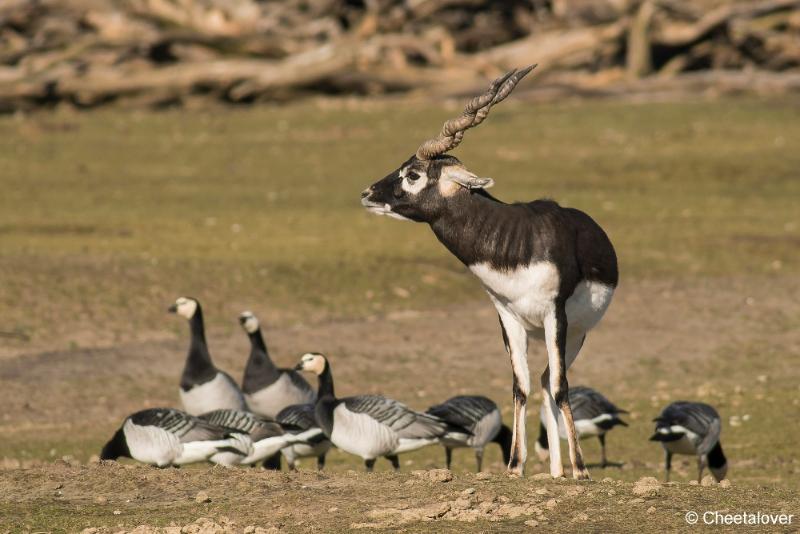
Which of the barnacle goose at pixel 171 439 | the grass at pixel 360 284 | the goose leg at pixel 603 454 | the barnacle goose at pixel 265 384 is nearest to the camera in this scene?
the grass at pixel 360 284

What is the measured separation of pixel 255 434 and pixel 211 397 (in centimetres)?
205

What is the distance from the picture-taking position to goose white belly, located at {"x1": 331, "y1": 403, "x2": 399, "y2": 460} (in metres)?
13.4

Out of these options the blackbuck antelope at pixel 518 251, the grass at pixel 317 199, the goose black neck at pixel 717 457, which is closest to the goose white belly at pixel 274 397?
the grass at pixel 317 199

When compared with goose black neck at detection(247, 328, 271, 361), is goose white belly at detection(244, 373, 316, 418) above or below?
below

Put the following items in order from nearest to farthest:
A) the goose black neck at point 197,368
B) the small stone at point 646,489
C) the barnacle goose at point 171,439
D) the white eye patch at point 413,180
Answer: the small stone at point 646,489 → the white eye patch at point 413,180 → the barnacle goose at point 171,439 → the goose black neck at point 197,368

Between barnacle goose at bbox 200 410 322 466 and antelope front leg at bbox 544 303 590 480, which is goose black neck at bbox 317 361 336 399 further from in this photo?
antelope front leg at bbox 544 303 590 480

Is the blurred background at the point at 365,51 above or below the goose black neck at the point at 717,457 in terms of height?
above

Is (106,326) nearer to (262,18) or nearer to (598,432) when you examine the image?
(598,432)

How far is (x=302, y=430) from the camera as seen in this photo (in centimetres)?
1381

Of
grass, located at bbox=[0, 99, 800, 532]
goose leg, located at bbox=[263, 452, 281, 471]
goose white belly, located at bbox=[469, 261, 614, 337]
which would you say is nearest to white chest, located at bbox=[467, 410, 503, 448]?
grass, located at bbox=[0, 99, 800, 532]

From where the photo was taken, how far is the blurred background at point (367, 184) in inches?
711

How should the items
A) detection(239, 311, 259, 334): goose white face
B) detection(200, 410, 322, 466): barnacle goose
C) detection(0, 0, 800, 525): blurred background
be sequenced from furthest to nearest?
detection(0, 0, 800, 525): blurred background
detection(239, 311, 259, 334): goose white face
detection(200, 410, 322, 466): barnacle goose

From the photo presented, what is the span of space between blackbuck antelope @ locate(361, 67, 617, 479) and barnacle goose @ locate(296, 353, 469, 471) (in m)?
2.28

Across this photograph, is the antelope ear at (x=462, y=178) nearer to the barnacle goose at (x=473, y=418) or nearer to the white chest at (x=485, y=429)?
the barnacle goose at (x=473, y=418)
